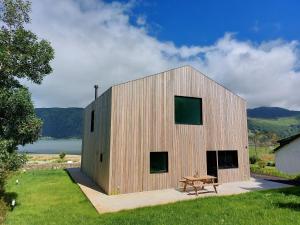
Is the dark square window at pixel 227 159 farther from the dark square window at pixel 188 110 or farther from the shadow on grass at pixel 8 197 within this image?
the shadow on grass at pixel 8 197

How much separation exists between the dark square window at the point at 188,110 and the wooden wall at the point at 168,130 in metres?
0.35

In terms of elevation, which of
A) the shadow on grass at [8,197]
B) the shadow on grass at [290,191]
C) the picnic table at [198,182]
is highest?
the picnic table at [198,182]

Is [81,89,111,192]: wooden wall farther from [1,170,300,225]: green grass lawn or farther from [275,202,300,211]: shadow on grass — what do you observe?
[275,202,300,211]: shadow on grass

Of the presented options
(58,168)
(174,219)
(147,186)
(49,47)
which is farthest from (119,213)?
(58,168)

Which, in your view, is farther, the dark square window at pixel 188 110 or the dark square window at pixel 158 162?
the dark square window at pixel 188 110

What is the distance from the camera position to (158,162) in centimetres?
1580

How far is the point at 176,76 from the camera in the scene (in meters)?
17.0

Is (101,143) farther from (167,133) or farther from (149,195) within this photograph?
(149,195)

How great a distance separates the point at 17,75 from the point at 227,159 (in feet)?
48.8

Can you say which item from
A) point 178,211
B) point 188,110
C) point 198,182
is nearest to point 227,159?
point 198,182

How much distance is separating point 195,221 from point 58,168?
23.1 metres

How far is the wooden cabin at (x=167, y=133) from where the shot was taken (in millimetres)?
14844

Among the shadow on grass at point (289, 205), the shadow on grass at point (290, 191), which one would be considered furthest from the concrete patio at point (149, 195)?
the shadow on grass at point (289, 205)

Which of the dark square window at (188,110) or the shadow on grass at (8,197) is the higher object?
the dark square window at (188,110)
